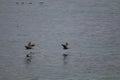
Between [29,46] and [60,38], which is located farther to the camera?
[60,38]

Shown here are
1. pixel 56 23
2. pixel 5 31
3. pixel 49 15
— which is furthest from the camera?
pixel 49 15

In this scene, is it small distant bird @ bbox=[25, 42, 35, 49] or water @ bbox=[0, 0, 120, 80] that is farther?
small distant bird @ bbox=[25, 42, 35, 49]

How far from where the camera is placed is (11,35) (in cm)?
6159

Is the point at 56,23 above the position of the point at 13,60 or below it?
above

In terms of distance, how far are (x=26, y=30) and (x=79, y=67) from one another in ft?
51.1

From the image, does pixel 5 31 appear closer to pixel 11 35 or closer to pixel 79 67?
pixel 11 35

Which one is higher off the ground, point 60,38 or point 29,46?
point 60,38

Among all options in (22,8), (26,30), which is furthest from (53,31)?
(22,8)

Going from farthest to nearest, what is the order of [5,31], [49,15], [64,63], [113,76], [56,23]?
[49,15], [56,23], [5,31], [64,63], [113,76]

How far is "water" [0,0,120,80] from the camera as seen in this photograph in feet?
162

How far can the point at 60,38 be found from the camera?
2418 inches

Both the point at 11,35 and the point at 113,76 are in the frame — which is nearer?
the point at 113,76

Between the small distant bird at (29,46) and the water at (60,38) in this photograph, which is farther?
the small distant bird at (29,46)

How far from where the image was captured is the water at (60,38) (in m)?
49.2
